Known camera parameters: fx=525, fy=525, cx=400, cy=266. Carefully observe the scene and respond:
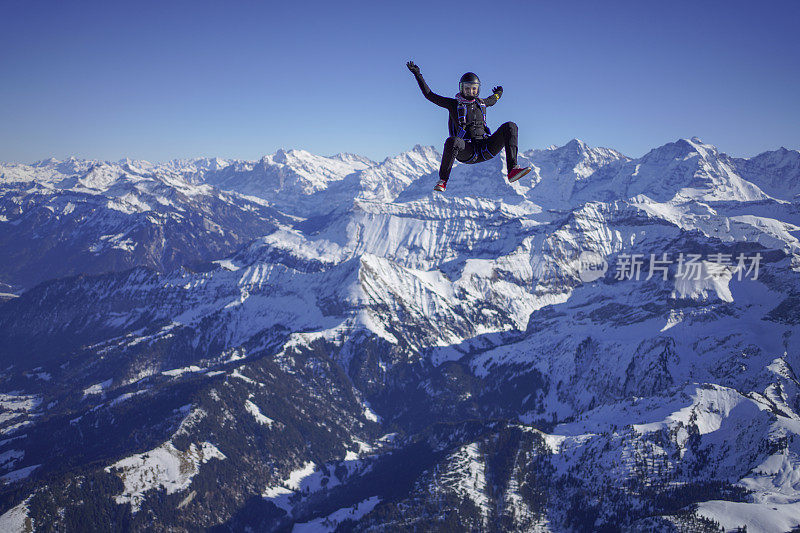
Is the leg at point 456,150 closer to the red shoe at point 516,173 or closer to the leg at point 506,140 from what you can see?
the leg at point 506,140

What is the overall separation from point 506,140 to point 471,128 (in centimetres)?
185

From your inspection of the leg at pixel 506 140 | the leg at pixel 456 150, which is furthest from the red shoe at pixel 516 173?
the leg at pixel 456 150

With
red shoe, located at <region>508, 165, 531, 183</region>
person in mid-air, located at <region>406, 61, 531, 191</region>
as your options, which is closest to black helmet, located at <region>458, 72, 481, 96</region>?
person in mid-air, located at <region>406, 61, 531, 191</region>

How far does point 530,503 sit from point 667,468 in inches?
2037

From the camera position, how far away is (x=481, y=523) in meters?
188

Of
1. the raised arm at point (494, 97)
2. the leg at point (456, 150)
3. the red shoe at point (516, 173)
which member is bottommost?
the red shoe at point (516, 173)

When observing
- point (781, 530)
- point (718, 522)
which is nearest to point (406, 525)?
point (718, 522)

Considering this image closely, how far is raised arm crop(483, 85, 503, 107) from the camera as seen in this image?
2739 cm

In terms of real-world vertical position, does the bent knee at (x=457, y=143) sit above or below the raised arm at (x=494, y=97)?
below

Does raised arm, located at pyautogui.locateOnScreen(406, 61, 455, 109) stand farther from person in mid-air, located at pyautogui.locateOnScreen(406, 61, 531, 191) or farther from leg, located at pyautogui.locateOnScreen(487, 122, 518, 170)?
leg, located at pyautogui.locateOnScreen(487, 122, 518, 170)

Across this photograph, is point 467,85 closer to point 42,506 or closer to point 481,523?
point 481,523

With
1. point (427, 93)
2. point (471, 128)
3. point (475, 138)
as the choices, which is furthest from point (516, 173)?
point (427, 93)

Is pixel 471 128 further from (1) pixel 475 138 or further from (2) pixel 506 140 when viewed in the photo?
(2) pixel 506 140

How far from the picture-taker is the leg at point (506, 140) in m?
26.1
